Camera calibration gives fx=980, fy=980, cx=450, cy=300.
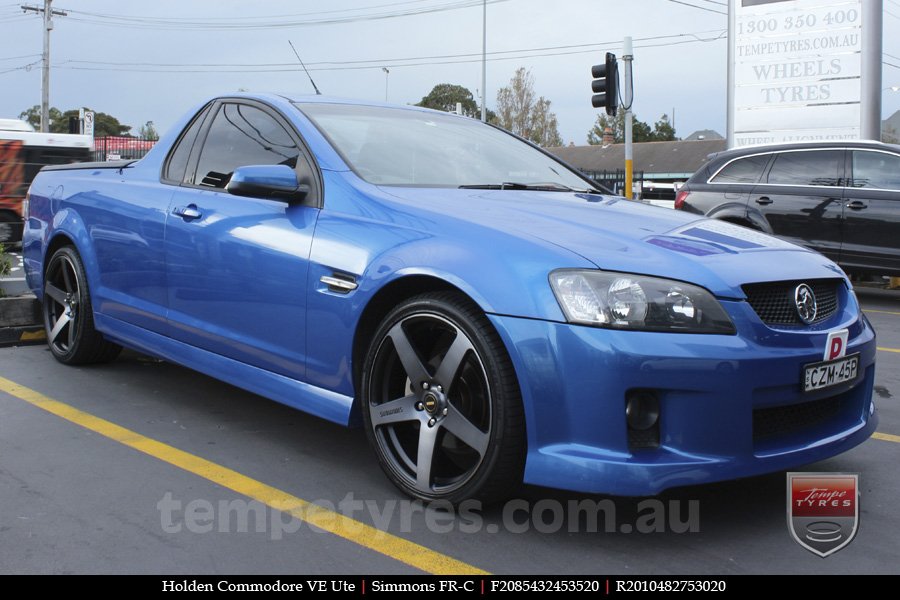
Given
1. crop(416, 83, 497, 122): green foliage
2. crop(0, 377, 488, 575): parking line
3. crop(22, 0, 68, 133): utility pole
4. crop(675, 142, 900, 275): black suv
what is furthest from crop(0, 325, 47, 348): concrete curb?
crop(416, 83, 497, 122): green foliage

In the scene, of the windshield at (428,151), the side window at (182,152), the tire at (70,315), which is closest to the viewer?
the windshield at (428,151)

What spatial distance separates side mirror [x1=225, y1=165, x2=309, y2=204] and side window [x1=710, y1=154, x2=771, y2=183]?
7.90 metres

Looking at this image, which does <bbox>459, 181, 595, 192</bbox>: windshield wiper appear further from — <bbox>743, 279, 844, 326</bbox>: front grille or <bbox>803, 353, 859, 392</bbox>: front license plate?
<bbox>803, 353, 859, 392</bbox>: front license plate

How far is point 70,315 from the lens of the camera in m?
5.62

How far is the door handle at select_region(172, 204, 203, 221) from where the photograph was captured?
4414mm

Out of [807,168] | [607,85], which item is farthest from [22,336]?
[607,85]

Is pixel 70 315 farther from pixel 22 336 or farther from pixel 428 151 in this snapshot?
pixel 428 151

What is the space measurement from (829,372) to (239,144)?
2.81m

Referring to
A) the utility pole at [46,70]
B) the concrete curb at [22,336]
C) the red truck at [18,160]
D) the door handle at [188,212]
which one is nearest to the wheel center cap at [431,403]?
the door handle at [188,212]

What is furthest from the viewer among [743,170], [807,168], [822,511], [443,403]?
[743,170]

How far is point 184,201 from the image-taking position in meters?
4.57

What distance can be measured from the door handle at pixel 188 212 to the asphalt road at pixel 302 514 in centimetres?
95

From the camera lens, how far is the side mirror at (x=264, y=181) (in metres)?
3.83

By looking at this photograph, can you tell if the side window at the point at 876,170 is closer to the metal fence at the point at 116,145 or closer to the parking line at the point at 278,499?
the parking line at the point at 278,499
